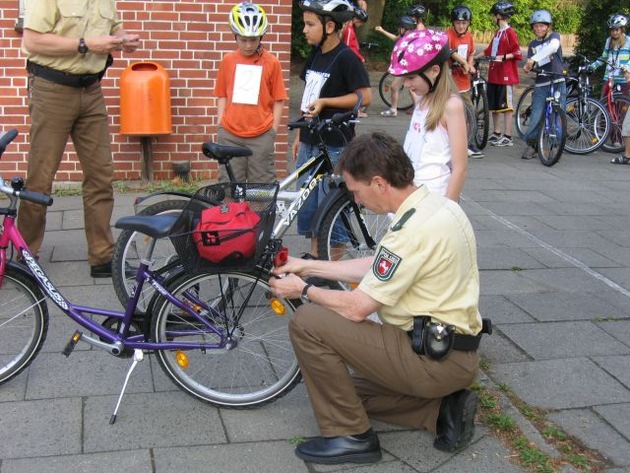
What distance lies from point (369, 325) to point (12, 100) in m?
5.44

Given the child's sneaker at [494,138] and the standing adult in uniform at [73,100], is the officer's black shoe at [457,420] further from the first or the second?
the child's sneaker at [494,138]

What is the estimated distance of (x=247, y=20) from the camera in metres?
5.12

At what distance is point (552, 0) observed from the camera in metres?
30.0

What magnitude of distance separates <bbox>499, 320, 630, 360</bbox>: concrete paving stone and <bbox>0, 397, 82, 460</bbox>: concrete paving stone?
7.90ft

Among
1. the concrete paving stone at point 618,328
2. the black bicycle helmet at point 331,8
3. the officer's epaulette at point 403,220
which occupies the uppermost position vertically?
the black bicycle helmet at point 331,8

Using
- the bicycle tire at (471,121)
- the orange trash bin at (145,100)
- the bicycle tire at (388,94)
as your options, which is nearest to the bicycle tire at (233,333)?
the orange trash bin at (145,100)

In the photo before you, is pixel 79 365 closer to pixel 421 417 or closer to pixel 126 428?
pixel 126 428

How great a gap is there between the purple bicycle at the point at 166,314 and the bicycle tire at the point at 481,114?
269 inches

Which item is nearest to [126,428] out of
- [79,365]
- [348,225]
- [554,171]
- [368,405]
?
[79,365]

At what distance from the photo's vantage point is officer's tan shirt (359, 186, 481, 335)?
3221mm

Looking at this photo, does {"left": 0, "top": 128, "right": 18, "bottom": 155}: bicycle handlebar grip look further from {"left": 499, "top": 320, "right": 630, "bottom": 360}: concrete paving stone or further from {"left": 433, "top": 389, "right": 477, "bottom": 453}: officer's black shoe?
{"left": 499, "top": 320, "right": 630, "bottom": 360}: concrete paving stone

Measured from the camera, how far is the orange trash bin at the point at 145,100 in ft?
24.3

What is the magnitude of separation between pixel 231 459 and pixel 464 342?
1.08 meters

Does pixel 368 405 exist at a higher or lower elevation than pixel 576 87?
lower
